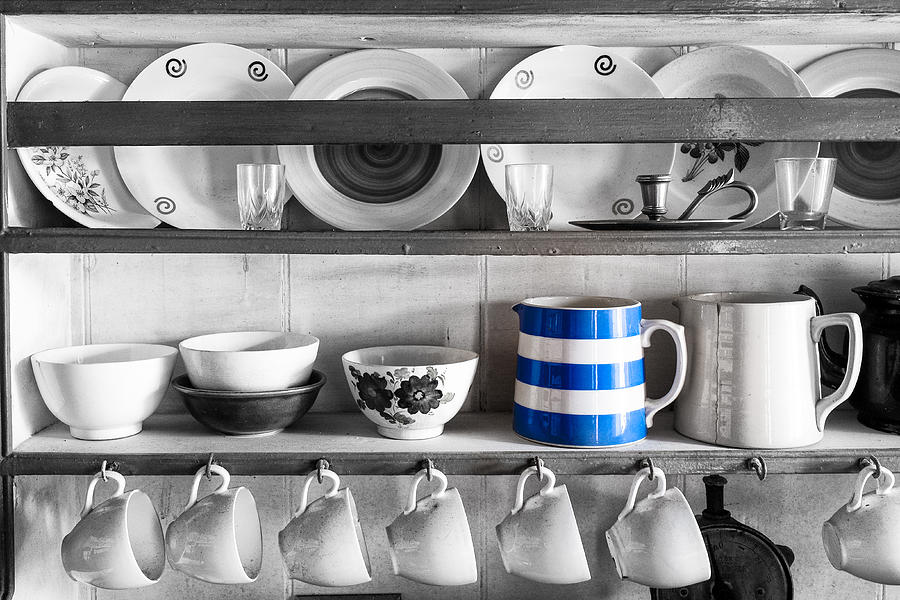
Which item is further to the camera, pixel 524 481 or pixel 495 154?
pixel 495 154

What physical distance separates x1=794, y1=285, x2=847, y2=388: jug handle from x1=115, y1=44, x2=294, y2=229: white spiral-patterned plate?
0.84 m

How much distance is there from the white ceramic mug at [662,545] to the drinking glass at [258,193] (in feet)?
2.00

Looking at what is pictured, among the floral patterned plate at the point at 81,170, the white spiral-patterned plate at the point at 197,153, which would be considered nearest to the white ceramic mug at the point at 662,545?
the white spiral-patterned plate at the point at 197,153

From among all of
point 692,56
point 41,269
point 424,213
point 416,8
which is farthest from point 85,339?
point 692,56

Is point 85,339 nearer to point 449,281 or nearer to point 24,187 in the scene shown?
point 24,187

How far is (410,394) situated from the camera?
1043 mm

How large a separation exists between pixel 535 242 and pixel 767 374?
0.36 m

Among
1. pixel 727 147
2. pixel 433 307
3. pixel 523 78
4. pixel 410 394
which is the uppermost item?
pixel 523 78

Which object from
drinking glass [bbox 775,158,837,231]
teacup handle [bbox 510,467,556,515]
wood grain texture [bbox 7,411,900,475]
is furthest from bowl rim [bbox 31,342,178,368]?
drinking glass [bbox 775,158,837,231]

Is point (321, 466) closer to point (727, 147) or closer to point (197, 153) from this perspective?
point (197, 153)

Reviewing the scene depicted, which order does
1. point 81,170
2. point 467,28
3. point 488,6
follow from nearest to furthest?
point 488,6, point 467,28, point 81,170

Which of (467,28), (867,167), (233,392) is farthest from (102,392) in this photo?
(867,167)

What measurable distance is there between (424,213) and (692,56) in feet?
1.58

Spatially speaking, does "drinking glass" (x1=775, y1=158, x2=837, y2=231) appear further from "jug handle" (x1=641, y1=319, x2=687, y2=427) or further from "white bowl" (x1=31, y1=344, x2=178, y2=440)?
"white bowl" (x1=31, y1=344, x2=178, y2=440)
